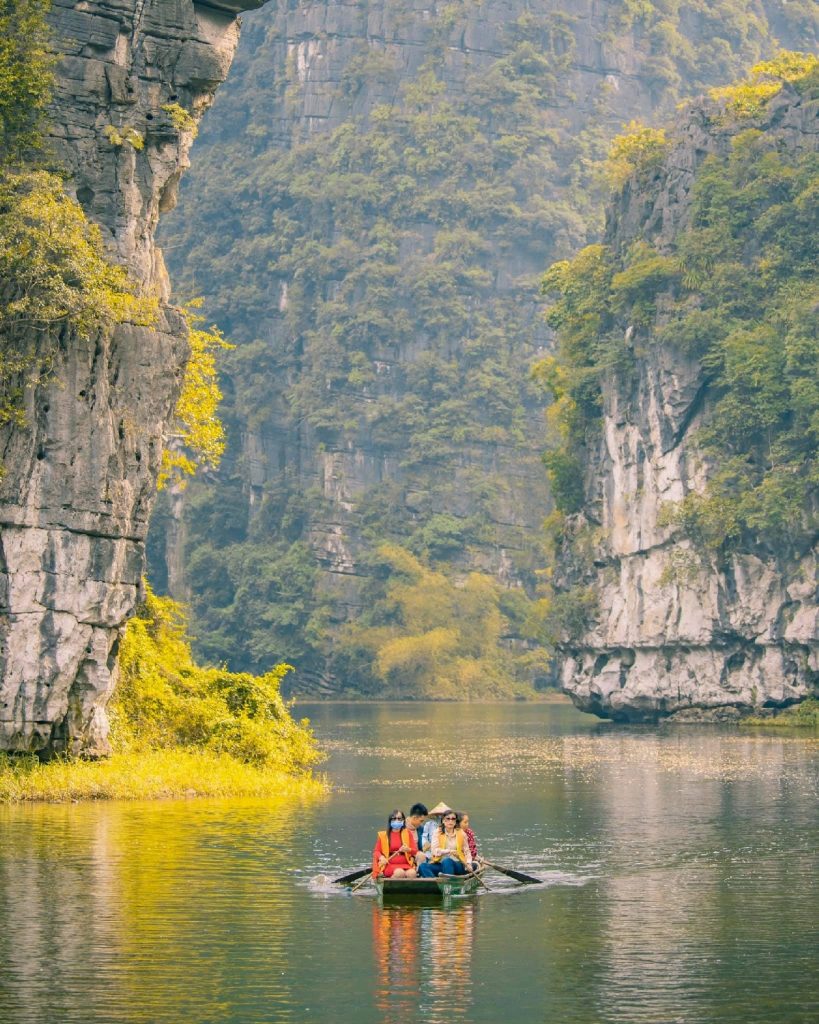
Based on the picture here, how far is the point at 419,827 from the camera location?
28.9 metres

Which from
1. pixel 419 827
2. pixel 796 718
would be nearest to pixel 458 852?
pixel 419 827

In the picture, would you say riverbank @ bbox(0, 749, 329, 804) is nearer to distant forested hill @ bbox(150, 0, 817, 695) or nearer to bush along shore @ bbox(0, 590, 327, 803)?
bush along shore @ bbox(0, 590, 327, 803)

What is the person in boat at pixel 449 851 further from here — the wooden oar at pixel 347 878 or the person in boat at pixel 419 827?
the wooden oar at pixel 347 878

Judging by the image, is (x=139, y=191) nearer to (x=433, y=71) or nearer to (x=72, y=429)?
(x=72, y=429)

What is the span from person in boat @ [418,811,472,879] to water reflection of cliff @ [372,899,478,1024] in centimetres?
82

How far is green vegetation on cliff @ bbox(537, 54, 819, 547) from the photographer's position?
77875 mm

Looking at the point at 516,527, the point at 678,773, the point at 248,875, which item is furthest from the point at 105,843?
the point at 516,527

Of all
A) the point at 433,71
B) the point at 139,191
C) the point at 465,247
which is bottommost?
the point at 139,191

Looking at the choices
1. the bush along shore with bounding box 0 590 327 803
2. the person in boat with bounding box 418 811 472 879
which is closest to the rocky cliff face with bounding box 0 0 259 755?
the bush along shore with bounding box 0 590 327 803

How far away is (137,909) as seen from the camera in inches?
1039

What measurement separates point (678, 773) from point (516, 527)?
98.6m

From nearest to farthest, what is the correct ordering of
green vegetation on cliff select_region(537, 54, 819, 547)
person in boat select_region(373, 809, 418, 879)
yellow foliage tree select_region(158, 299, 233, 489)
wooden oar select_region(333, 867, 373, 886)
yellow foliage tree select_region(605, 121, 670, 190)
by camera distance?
person in boat select_region(373, 809, 418, 879) < wooden oar select_region(333, 867, 373, 886) < yellow foliage tree select_region(158, 299, 233, 489) < green vegetation on cliff select_region(537, 54, 819, 547) < yellow foliage tree select_region(605, 121, 670, 190)

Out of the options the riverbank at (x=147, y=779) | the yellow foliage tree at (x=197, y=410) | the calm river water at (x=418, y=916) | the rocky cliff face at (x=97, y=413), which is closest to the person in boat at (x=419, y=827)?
the calm river water at (x=418, y=916)

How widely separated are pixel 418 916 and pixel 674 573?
55.1 metres
